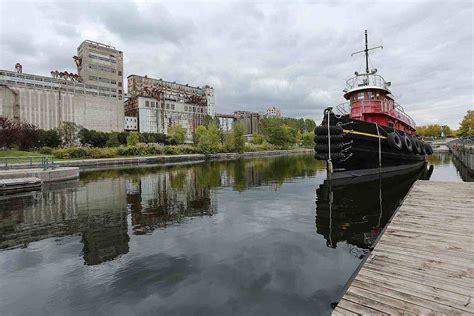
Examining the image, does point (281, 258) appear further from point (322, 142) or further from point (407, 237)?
point (322, 142)

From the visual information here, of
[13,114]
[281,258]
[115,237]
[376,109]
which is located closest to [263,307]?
[281,258]

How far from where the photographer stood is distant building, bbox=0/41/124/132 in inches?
2923

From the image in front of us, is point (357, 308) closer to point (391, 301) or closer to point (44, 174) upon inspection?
point (391, 301)

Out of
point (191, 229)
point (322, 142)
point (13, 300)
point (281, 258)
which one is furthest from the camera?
point (322, 142)

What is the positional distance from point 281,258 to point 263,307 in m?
1.96

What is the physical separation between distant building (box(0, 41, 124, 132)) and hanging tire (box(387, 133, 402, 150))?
87188 mm

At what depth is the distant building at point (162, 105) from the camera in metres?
104

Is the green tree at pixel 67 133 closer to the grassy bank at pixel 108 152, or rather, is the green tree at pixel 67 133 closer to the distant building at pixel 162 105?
the grassy bank at pixel 108 152

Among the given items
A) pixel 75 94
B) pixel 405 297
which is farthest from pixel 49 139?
pixel 405 297

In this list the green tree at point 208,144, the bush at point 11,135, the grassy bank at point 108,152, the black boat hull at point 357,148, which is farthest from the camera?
the green tree at point 208,144

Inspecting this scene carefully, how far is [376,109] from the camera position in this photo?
64.2ft

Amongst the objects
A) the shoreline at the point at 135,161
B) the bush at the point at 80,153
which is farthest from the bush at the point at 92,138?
the shoreline at the point at 135,161

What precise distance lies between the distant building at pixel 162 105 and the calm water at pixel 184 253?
317ft

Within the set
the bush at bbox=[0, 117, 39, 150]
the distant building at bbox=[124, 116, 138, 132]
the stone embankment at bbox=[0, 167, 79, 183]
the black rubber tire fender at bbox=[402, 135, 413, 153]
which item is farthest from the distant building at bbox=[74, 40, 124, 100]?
the black rubber tire fender at bbox=[402, 135, 413, 153]
